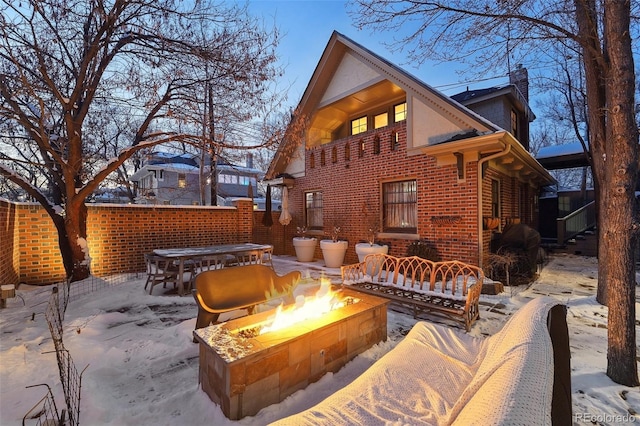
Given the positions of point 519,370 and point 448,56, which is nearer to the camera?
point 519,370

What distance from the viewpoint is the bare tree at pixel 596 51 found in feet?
8.59

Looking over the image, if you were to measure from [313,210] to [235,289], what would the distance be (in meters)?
7.42

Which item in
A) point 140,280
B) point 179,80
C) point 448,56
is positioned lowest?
point 140,280

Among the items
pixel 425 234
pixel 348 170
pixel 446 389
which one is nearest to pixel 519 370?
pixel 446 389

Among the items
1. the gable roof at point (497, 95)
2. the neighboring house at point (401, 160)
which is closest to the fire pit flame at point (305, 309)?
the neighboring house at point (401, 160)

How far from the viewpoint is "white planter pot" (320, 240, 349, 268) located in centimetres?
885

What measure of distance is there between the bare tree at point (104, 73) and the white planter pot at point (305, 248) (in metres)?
4.71

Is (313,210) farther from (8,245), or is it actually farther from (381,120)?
(8,245)

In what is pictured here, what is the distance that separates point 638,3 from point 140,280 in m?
9.97

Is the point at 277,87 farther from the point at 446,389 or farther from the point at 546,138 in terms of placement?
the point at 546,138

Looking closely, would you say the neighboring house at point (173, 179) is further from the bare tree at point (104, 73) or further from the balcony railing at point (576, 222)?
the balcony railing at point (576, 222)

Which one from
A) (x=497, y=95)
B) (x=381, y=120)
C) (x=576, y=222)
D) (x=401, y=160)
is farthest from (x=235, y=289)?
(x=576, y=222)

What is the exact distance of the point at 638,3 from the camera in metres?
3.45

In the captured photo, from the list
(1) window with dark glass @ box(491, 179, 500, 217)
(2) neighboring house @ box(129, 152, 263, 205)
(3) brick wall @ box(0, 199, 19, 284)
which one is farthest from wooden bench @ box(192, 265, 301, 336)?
(2) neighboring house @ box(129, 152, 263, 205)
